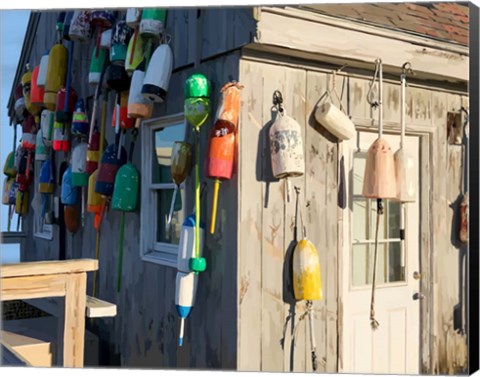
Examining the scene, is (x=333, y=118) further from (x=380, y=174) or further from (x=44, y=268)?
(x=44, y=268)

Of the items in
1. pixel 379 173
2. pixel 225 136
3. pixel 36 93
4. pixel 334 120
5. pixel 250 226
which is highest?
pixel 36 93

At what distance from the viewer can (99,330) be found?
179 inches

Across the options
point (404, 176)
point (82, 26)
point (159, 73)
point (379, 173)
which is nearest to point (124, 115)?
point (159, 73)

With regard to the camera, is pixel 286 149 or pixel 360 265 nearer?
pixel 286 149

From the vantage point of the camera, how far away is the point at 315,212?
3.37m

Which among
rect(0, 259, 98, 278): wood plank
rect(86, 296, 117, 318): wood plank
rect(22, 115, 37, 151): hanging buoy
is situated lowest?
rect(86, 296, 117, 318): wood plank

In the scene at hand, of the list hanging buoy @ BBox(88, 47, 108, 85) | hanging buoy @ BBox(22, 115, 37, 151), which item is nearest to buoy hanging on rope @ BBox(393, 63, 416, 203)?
hanging buoy @ BBox(88, 47, 108, 85)

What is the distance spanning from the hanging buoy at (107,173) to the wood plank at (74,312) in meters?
1.13

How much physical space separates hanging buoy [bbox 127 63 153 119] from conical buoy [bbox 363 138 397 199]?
1.33m

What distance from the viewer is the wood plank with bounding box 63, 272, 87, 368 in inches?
117

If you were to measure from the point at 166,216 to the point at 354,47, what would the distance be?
4.92 feet

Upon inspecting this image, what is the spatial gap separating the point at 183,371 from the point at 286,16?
6.39ft

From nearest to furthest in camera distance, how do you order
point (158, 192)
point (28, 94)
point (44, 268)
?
point (44, 268) → point (158, 192) → point (28, 94)

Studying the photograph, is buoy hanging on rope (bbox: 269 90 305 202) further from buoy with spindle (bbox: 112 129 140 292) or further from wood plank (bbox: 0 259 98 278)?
buoy with spindle (bbox: 112 129 140 292)
